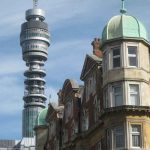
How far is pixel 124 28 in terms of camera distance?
167 feet

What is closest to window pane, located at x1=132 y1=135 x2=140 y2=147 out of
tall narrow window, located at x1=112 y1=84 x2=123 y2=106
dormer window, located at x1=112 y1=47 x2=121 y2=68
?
tall narrow window, located at x1=112 y1=84 x2=123 y2=106

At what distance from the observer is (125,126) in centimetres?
4781

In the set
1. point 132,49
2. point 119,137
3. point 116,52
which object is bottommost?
point 119,137

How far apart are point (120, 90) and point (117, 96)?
2.03 feet

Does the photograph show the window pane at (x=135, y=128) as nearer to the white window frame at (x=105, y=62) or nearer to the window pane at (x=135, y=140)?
the window pane at (x=135, y=140)

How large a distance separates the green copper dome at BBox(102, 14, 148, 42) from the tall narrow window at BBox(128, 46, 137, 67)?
1129 mm

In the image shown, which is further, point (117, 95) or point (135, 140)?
point (117, 95)

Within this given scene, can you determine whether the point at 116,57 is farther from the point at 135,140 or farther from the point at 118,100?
the point at 135,140

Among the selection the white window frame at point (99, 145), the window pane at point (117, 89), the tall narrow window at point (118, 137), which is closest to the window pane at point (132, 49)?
the window pane at point (117, 89)

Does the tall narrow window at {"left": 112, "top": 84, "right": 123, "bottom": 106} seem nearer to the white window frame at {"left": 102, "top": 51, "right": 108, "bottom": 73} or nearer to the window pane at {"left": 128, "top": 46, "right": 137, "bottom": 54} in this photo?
the white window frame at {"left": 102, "top": 51, "right": 108, "bottom": 73}

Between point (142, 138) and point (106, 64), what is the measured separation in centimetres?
839

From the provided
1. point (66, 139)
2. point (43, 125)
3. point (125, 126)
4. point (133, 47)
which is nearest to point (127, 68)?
point (133, 47)

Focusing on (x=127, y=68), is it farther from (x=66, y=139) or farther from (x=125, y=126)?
(x=66, y=139)

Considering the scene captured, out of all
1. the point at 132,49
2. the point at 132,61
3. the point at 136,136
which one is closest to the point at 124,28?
the point at 132,49
